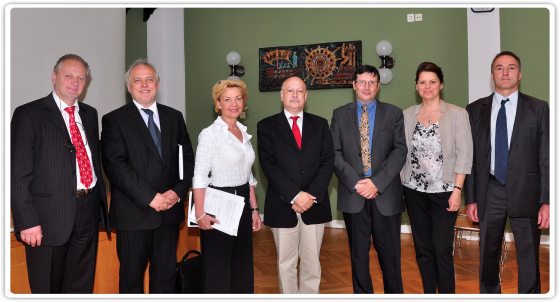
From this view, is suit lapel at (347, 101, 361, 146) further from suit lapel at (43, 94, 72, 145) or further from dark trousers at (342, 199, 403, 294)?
suit lapel at (43, 94, 72, 145)

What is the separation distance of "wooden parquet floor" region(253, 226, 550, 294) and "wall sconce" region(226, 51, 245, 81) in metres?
2.62

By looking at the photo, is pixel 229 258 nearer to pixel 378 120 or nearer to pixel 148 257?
pixel 148 257

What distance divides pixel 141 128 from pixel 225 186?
Result: 2.05 ft

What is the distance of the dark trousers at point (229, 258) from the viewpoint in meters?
2.51

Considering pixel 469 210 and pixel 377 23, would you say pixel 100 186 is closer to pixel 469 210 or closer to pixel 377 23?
pixel 469 210

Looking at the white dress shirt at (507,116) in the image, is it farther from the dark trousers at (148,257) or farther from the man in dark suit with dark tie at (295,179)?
the dark trousers at (148,257)

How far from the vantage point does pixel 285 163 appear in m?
2.72

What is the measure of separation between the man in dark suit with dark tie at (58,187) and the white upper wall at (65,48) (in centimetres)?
112

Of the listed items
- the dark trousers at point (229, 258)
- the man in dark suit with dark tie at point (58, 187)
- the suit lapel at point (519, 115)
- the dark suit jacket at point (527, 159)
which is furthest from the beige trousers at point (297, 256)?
the suit lapel at point (519, 115)

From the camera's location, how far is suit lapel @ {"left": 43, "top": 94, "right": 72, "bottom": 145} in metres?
2.32

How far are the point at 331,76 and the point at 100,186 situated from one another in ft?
14.0

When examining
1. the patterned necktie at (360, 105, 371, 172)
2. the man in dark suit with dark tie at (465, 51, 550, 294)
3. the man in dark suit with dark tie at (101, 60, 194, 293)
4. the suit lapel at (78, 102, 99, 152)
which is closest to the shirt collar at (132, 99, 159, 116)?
the man in dark suit with dark tie at (101, 60, 194, 293)

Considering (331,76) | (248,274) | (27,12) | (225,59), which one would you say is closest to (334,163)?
(248,274)

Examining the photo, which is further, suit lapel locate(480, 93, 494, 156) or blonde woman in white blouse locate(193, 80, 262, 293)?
suit lapel locate(480, 93, 494, 156)
